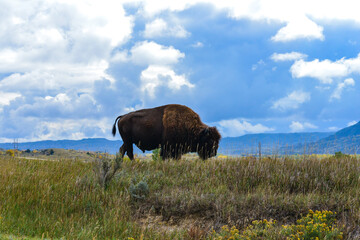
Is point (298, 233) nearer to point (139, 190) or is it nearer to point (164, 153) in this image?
point (139, 190)

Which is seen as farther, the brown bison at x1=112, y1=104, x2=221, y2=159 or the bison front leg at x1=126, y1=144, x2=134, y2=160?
the bison front leg at x1=126, y1=144, x2=134, y2=160

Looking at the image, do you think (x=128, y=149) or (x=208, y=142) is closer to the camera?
(x=208, y=142)

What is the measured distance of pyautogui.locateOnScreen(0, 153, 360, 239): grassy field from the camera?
21.6 ft

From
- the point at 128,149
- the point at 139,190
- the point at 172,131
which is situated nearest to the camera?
the point at 139,190

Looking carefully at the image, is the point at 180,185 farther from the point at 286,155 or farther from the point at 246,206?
the point at 286,155

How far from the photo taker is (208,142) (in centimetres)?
1414

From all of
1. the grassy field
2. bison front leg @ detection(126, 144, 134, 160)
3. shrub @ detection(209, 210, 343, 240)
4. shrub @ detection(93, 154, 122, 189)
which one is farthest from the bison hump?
shrub @ detection(209, 210, 343, 240)

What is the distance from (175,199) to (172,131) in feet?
19.4

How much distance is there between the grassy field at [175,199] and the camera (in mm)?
6574

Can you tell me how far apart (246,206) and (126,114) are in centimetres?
899

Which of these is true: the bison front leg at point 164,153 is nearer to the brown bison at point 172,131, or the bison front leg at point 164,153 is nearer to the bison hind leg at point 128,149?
the brown bison at point 172,131

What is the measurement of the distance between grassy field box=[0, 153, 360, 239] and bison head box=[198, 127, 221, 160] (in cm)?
328

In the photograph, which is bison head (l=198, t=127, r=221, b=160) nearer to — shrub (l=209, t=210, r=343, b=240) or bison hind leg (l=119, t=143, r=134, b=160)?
bison hind leg (l=119, t=143, r=134, b=160)

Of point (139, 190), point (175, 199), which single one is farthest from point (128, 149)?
point (175, 199)
